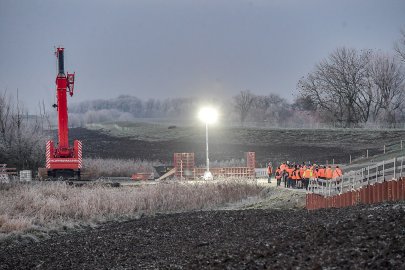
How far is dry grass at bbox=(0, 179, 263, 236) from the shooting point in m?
30.1

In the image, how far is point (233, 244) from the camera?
17.1m

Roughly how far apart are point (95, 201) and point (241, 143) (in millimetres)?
50122

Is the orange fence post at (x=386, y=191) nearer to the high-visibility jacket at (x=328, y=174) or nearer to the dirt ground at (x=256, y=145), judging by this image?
the high-visibility jacket at (x=328, y=174)

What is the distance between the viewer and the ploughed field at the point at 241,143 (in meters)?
69.4

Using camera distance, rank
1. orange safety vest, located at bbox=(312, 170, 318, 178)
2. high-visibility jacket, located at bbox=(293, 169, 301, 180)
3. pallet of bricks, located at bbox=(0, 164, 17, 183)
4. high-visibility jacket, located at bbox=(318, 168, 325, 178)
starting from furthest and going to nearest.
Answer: pallet of bricks, located at bbox=(0, 164, 17, 183), high-visibility jacket, located at bbox=(293, 169, 301, 180), orange safety vest, located at bbox=(312, 170, 318, 178), high-visibility jacket, located at bbox=(318, 168, 325, 178)

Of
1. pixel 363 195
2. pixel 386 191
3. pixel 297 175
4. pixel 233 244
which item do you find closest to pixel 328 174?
pixel 297 175

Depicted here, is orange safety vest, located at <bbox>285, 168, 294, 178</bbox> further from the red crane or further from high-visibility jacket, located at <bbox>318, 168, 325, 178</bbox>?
the red crane

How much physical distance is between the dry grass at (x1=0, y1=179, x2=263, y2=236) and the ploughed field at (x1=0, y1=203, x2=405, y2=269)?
2721mm

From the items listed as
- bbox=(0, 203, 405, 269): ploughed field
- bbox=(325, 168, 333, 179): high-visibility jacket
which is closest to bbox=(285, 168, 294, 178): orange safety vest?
bbox=(325, 168, 333, 179): high-visibility jacket

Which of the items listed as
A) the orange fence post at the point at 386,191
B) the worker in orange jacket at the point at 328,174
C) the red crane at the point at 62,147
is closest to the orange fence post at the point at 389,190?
the orange fence post at the point at 386,191

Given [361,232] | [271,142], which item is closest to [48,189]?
[361,232]

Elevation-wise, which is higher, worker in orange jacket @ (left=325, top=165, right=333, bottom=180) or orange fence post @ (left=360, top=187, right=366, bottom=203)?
worker in orange jacket @ (left=325, top=165, right=333, bottom=180)

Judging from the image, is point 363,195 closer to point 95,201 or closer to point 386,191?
point 386,191

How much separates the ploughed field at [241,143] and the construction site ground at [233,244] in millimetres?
40749
